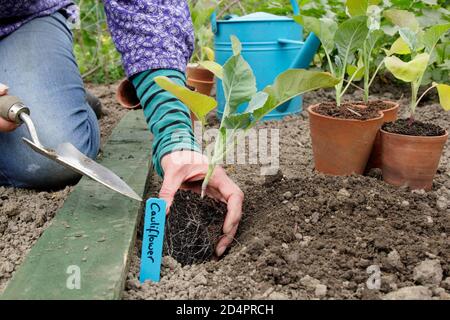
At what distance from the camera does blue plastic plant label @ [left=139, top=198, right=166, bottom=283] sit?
3.61 ft

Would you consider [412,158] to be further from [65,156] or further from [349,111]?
[65,156]

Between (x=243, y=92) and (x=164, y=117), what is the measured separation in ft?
0.88

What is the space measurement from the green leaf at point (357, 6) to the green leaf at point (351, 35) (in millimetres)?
112

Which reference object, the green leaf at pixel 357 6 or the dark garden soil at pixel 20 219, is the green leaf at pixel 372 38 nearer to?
the green leaf at pixel 357 6

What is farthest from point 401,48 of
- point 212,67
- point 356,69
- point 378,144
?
point 212,67

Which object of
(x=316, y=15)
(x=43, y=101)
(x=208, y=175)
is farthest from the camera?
(x=316, y=15)

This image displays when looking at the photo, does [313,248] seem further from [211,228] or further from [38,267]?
[38,267]

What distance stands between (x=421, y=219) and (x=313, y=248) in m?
0.29

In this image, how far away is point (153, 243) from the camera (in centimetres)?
111

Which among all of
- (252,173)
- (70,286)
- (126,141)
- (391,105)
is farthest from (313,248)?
(126,141)

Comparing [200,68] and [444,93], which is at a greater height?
[444,93]

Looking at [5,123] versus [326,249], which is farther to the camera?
[5,123]

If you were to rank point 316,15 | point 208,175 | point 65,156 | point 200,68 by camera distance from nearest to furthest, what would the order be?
point 208,175 < point 65,156 < point 200,68 < point 316,15

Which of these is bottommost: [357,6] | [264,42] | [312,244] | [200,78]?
[200,78]
